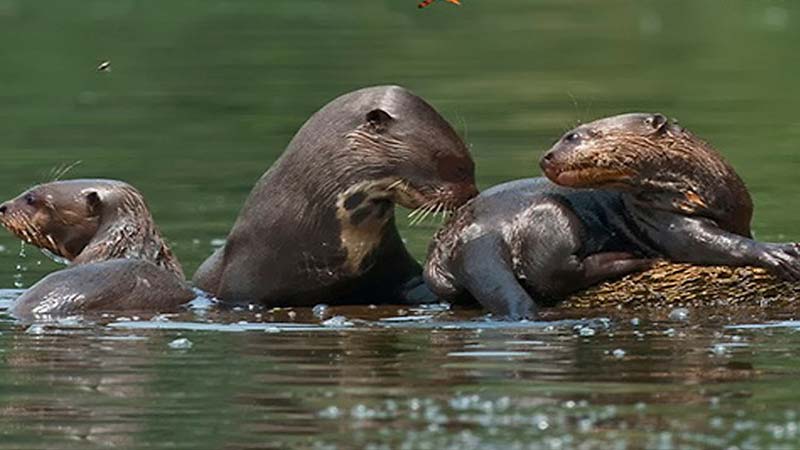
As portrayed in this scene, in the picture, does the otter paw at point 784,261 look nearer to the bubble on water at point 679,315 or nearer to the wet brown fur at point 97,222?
the bubble on water at point 679,315

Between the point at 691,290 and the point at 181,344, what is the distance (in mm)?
2183

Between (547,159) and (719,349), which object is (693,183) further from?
(719,349)

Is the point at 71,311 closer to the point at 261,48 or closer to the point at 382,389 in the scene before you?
the point at 382,389

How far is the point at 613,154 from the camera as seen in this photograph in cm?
1095

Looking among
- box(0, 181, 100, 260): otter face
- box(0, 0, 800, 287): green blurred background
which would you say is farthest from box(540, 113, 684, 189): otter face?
box(0, 0, 800, 287): green blurred background

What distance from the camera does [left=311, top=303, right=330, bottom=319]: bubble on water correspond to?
1142 centimetres

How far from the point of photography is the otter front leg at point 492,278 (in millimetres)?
10852

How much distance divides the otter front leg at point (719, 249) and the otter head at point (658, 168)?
3.1 inches

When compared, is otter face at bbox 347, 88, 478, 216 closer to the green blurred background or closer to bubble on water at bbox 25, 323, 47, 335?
bubble on water at bbox 25, 323, 47, 335

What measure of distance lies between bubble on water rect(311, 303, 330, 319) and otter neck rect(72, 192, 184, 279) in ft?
3.16

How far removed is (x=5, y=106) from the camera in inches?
888

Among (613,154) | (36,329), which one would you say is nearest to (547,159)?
(613,154)

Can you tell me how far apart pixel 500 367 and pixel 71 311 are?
2.58 metres

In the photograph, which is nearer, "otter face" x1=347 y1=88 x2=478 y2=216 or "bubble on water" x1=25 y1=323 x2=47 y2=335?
"bubble on water" x1=25 y1=323 x2=47 y2=335
